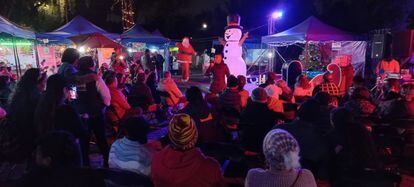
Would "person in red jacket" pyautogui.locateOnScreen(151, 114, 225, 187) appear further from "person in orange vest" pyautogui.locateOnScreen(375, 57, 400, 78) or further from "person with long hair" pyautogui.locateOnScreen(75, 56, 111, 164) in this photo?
"person in orange vest" pyautogui.locateOnScreen(375, 57, 400, 78)

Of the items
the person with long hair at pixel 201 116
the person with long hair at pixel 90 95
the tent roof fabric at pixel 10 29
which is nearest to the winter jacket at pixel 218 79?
the person with long hair at pixel 201 116

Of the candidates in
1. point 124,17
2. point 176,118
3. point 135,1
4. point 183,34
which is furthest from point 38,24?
point 176,118

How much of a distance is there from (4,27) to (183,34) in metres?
21.2

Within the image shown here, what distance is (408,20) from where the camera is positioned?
19.3 m

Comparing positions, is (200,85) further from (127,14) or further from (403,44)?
(127,14)

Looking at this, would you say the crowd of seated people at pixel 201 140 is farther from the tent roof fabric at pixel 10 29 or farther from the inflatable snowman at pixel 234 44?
the inflatable snowman at pixel 234 44

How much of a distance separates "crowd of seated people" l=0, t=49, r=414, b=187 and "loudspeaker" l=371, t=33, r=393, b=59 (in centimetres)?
709

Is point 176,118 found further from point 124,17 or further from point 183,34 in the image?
point 183,34

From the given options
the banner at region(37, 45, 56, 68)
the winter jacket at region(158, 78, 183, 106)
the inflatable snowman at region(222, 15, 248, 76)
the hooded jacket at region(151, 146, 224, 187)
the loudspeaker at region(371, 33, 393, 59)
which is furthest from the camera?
the banner at region(37, 45, 56, 68)

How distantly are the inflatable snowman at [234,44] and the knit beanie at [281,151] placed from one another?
8.96 metres

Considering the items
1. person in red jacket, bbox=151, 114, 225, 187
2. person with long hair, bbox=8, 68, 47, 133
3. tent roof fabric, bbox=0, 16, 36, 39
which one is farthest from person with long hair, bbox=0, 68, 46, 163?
tent roof fabric, bbox=0, 16, 36, 39

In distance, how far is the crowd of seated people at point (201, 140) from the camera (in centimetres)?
220

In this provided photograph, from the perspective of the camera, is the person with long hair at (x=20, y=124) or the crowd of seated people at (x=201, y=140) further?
the person with long hair at (x=20, y=124)

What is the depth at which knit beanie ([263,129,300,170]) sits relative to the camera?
219 cm
